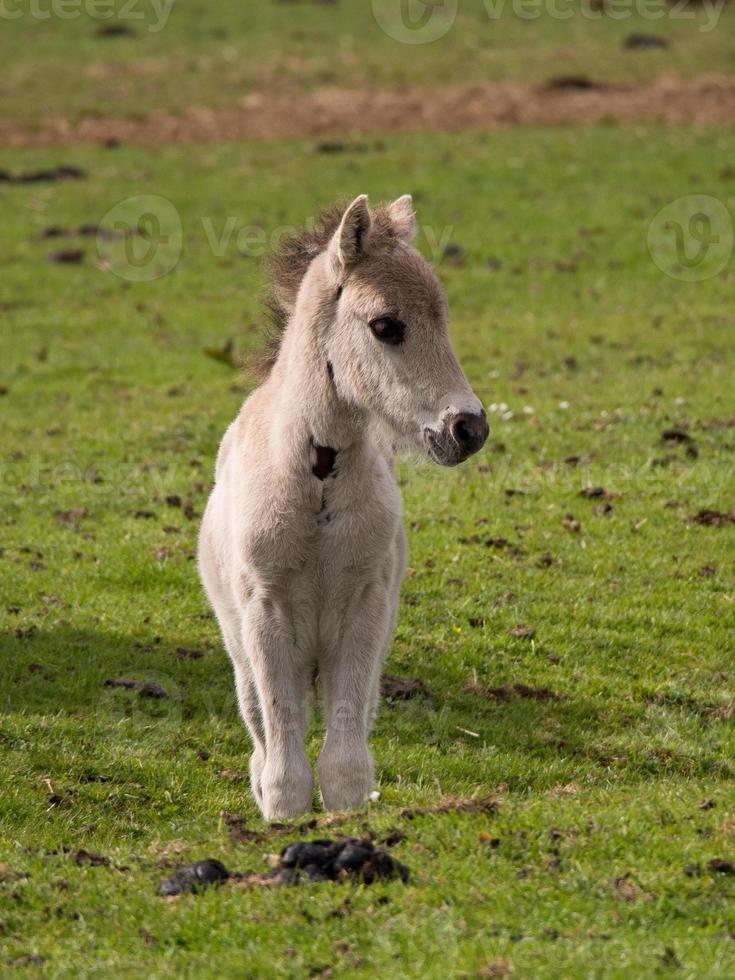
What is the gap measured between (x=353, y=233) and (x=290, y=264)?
2.92 ft

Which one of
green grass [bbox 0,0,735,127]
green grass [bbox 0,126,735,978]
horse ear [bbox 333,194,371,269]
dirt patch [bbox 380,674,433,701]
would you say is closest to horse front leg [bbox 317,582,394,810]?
green grass [bbox 0,126,735,978]

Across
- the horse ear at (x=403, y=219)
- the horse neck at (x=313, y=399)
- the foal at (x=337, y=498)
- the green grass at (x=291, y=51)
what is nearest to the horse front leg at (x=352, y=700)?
the foal at (x=337, y=498)

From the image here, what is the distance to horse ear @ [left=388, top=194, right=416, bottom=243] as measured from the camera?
23.4ft

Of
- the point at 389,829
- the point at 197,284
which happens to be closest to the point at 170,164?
the point at 197,284

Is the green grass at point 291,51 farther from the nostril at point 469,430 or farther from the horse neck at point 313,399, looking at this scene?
the nostril at point 469,430

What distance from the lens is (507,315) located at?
21750 millimetres

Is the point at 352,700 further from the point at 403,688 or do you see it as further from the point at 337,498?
the point at 403,688

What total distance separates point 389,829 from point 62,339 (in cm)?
1645

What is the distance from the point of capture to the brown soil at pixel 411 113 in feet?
113

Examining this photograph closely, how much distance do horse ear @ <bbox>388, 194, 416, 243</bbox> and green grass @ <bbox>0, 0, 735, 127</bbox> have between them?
3091cm

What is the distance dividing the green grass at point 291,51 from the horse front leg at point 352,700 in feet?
105

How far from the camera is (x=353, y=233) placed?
6777mm

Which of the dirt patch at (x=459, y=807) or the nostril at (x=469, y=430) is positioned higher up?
the nostril at (x=469, y=430)

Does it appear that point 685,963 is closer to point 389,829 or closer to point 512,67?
point 389,829
